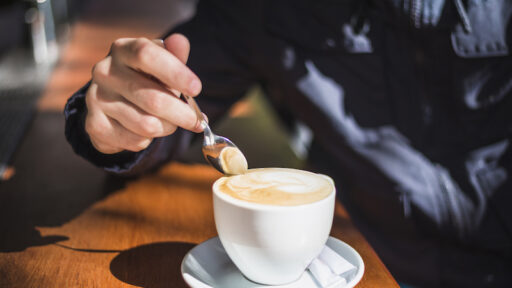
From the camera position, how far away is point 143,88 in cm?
50

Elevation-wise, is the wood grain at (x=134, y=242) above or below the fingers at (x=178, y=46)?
below

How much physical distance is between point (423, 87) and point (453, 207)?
0.81 feet

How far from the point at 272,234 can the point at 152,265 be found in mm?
168

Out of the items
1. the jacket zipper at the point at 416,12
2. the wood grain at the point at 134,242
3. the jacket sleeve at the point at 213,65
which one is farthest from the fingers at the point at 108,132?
the jacket zipper at the point at 416,12

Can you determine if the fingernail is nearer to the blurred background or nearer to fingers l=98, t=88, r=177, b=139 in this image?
fingers l=98, t=88, r=177, b=139

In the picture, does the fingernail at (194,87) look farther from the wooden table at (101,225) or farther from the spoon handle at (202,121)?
the wooden table at (101,225)

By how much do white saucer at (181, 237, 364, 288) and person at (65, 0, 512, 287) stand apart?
246mm

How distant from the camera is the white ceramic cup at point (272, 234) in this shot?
0.43m

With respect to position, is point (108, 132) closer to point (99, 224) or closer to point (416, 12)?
point (99, 224)

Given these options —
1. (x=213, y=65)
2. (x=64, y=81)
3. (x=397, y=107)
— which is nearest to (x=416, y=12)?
(x=397, y=107)

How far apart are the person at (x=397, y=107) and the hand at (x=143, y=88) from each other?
0.16m

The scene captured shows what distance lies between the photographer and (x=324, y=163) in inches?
42.4

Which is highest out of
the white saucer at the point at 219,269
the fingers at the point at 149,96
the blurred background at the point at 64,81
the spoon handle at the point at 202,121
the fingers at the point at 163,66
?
the fingers at the point at 163,66

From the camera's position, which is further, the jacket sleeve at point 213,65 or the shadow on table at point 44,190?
the jacket sleeve at point 213,65
